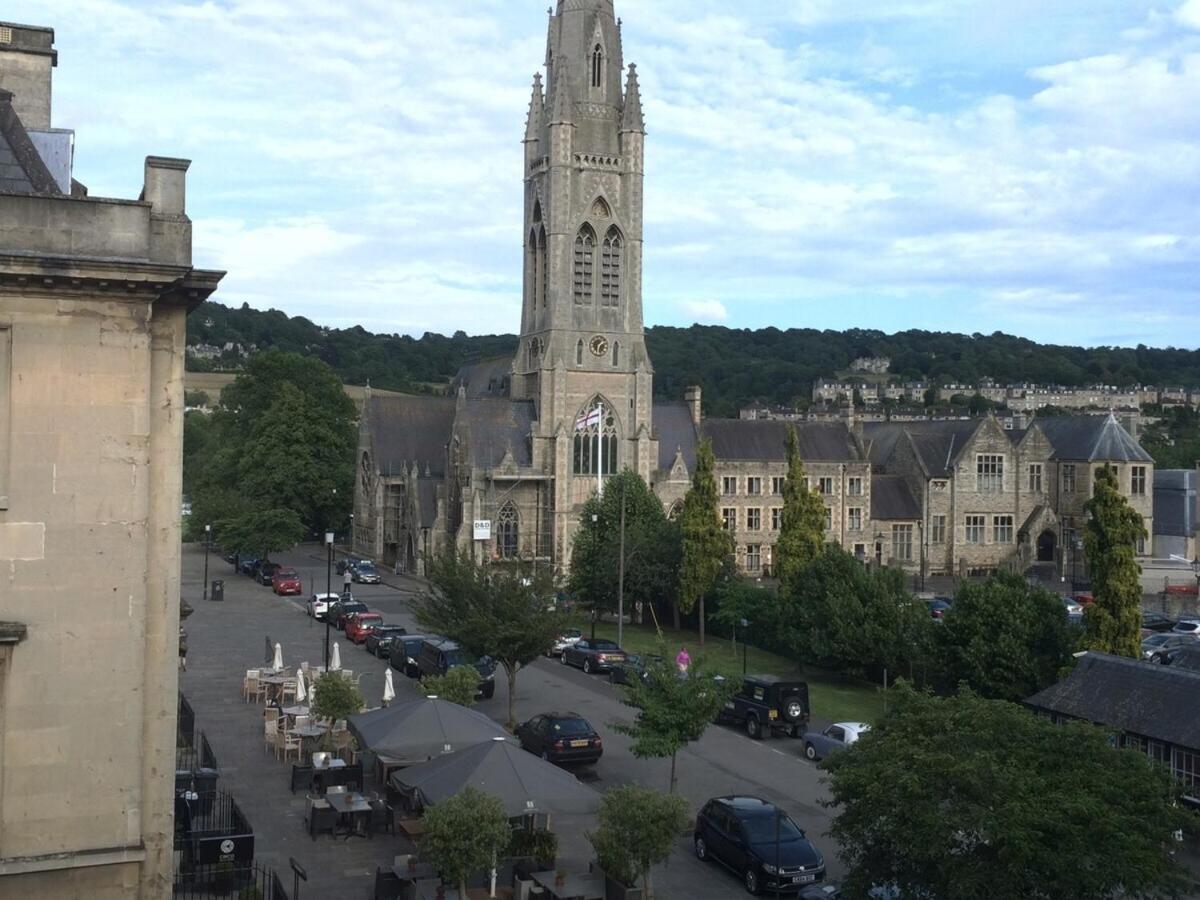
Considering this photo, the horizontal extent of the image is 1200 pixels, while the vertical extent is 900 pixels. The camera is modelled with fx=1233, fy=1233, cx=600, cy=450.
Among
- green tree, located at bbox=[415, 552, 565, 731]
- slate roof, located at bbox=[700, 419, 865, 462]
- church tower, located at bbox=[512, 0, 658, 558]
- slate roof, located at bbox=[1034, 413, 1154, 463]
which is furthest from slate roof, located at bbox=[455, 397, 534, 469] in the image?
green tree, located at bbox=[415, 552, 565, 731]

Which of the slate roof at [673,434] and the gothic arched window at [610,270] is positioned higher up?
the gothic arched window at [610,270]

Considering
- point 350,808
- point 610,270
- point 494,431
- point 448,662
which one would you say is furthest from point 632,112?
point 350,808

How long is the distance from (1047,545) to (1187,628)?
24611mm

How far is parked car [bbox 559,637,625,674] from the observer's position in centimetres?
4047

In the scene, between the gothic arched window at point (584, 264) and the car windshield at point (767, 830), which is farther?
the gothic arched window at point (584, 264)

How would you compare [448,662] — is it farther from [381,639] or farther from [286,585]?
[286,585]

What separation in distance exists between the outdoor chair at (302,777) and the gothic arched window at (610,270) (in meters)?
46.2

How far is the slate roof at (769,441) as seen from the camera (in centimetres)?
7156

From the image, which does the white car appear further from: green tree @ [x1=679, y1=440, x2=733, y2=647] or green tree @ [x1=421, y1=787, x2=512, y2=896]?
green tree @ [x1=421, y1=787, x2=512, y2=896]

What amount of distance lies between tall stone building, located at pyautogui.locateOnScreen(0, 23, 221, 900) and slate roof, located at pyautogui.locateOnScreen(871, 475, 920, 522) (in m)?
60.3

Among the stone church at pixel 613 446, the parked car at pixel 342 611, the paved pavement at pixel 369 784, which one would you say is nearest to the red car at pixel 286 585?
the paved pavement at pixel 369 784

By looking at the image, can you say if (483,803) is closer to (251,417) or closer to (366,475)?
(366,475)

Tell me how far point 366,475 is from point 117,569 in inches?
2501

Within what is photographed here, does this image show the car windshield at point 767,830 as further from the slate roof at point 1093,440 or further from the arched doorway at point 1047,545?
the arched doorway at point 1047,545
